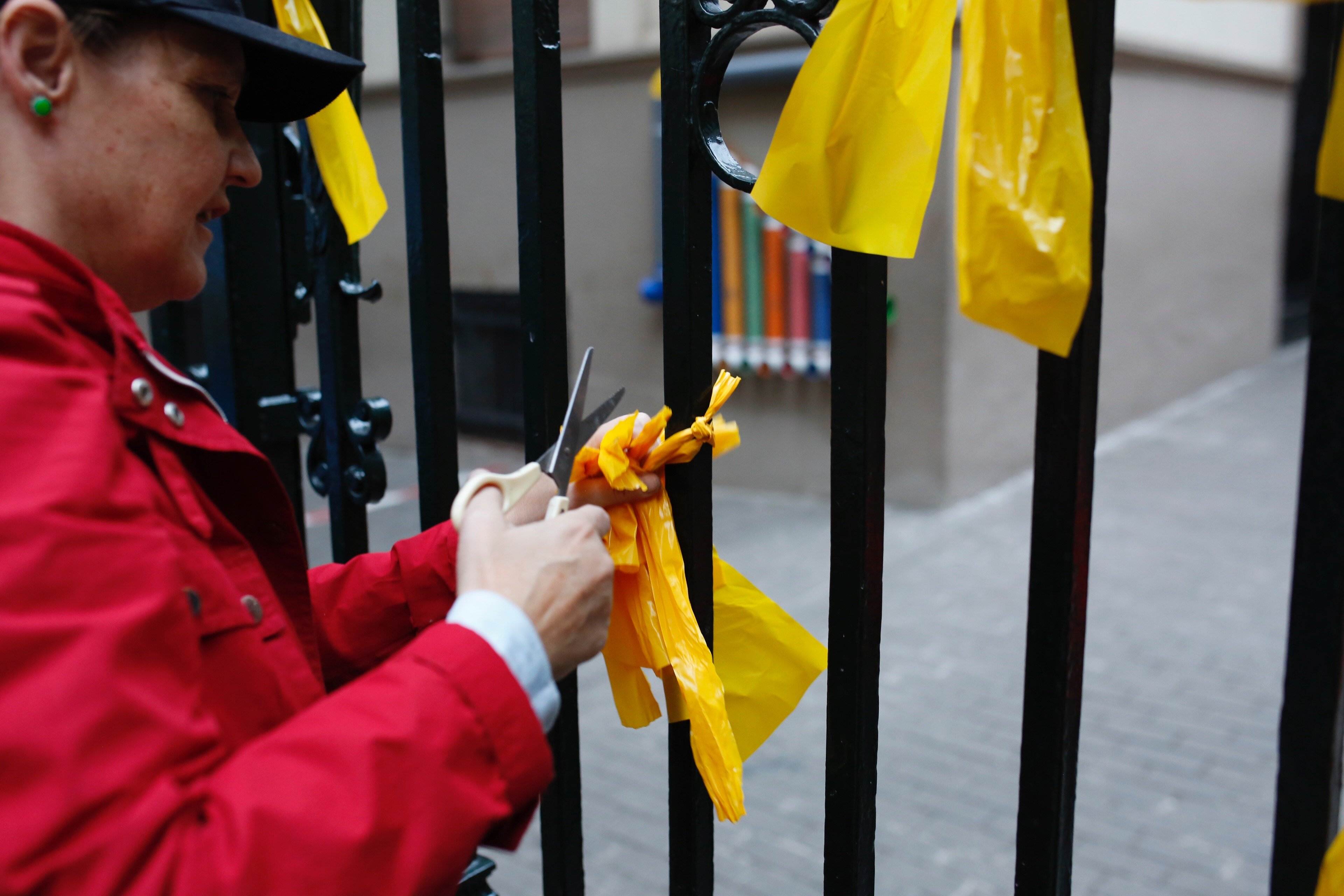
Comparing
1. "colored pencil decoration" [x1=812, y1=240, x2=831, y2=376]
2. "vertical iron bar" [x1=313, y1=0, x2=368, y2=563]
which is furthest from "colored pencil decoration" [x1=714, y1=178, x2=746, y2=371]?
"vertical iron bar" [x1=313, y1=0, x2=368, y2=563]

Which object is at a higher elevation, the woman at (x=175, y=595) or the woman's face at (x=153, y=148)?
the woman's face at (x=153, y=148)

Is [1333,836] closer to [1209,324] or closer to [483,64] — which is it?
[483,64]

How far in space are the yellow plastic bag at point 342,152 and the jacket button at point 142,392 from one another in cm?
83

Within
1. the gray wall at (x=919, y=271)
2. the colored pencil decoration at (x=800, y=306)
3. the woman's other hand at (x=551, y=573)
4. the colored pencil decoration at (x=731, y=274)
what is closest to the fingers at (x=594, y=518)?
the woman's other hand at (x=551, y=573)

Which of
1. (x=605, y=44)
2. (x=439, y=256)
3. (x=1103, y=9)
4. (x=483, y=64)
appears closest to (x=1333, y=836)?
(x=1103, y=9)

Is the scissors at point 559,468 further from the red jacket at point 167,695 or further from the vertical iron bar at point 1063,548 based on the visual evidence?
the vertical iron bar at point 1063,548

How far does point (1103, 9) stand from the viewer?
1146 mm

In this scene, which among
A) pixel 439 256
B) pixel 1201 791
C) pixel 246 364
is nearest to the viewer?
pixel 439 256

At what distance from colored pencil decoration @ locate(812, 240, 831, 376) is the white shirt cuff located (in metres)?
5.74

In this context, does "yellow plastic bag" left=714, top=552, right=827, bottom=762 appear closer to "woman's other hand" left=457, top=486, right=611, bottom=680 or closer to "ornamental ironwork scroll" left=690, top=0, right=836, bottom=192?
"woman's other hand" left=457, top=486, right=611, bottom=680

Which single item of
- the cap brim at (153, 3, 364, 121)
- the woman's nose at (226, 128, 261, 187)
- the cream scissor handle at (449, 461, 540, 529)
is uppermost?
the cap brim at (153, 3, 364, 121)

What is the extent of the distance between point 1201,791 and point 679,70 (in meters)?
3.06

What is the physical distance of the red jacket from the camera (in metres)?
0.85

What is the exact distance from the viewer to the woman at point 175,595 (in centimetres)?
86
